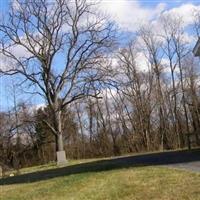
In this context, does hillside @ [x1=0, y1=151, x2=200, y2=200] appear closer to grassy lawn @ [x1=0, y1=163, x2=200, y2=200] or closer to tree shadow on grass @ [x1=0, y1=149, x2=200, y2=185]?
grassy lawn @ [x1=0, y1=163, x2=200, y2=200]

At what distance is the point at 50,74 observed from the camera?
40656mm

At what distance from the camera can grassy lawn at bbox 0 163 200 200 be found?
11.0 meters

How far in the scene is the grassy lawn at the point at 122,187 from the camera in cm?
1105

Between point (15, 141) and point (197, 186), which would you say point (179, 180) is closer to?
point (197, 186)

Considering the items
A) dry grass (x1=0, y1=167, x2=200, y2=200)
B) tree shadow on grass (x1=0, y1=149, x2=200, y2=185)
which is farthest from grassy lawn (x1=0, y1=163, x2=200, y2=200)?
tree shadow on grass (x1=0, y1=149, x2=200, y2=185)

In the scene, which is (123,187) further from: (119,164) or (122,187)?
(119,164)

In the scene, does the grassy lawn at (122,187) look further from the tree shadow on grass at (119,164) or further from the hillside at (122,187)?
the tree shadow on grass at (119,164)

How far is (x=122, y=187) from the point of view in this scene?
507 inches

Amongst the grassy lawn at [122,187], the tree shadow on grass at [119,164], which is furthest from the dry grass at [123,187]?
the tree shadow on grass at [119,164]

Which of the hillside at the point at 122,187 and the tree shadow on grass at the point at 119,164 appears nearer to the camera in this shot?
the hillside at the point at 122,187

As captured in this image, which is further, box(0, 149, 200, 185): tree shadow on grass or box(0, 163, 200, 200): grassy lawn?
box(0, 149, 200, 185): tree shadow on grass

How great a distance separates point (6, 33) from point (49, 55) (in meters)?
3.76

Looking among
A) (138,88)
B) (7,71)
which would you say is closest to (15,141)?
(138,88)

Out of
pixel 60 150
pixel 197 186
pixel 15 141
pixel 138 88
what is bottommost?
pixel 197 186
